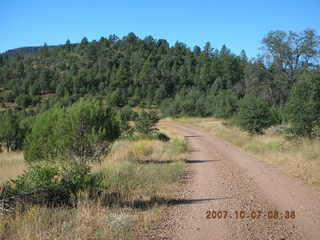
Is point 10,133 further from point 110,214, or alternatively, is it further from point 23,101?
point 23,101

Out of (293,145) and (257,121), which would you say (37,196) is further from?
(257,121)

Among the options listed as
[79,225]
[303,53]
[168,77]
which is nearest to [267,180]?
[79,225]

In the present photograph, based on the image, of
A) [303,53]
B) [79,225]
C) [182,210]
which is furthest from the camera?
[303,53]

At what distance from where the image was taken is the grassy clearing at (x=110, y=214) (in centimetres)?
506

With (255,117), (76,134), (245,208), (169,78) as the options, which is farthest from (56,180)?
(169,78)

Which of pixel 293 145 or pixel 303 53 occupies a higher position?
pixel 303 53

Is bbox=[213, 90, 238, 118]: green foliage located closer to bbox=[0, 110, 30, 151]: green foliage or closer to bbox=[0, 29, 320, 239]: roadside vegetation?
bbox=[0, 29, 320, 239]: roadside vegetation

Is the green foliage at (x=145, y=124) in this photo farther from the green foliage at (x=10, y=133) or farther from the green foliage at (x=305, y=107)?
the green foliage at (x=305, y=107)

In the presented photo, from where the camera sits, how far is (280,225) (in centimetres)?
585

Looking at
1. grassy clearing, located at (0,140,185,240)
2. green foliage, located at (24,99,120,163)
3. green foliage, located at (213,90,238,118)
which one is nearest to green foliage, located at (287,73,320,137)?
green foliage, located at (24,99,120,163)

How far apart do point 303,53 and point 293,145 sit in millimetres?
45186

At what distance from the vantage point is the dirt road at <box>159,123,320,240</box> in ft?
18.1

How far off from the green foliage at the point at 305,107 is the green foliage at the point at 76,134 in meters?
10.1
